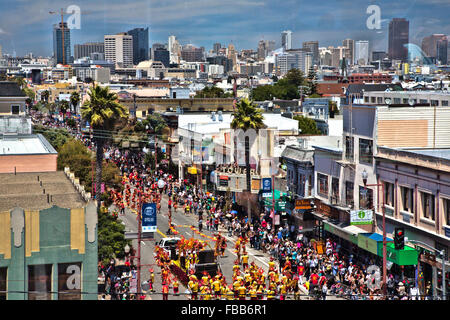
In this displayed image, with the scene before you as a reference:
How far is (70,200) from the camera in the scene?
102 ft

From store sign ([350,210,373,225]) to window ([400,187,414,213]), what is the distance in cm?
214

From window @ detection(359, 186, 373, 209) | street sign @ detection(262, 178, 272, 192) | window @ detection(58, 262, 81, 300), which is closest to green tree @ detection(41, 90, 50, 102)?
street sign @ detection(262, 178, 272, 192)

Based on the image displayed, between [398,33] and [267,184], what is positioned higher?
[398,33]

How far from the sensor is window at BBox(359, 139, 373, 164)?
1631 inches

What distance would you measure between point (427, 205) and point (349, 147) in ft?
31.9

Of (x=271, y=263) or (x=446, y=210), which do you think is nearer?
(x=271, y=263)

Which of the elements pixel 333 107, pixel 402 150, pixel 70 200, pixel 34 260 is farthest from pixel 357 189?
pixel 333 107

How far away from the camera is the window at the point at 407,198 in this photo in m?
36.7

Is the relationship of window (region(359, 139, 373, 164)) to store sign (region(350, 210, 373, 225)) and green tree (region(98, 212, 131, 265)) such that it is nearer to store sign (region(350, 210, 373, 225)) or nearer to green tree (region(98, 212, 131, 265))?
store sign (region(350, 210, 373, 225))

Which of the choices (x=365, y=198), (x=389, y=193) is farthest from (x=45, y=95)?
(x=389, y=193)

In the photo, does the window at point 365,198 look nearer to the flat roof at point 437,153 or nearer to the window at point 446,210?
the flat roof at point 437,153

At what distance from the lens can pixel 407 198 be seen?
37.1 metres

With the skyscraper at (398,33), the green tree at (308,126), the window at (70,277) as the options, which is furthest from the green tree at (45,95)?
the window at (70,277)

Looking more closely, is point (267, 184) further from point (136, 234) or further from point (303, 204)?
point (136, 234)
